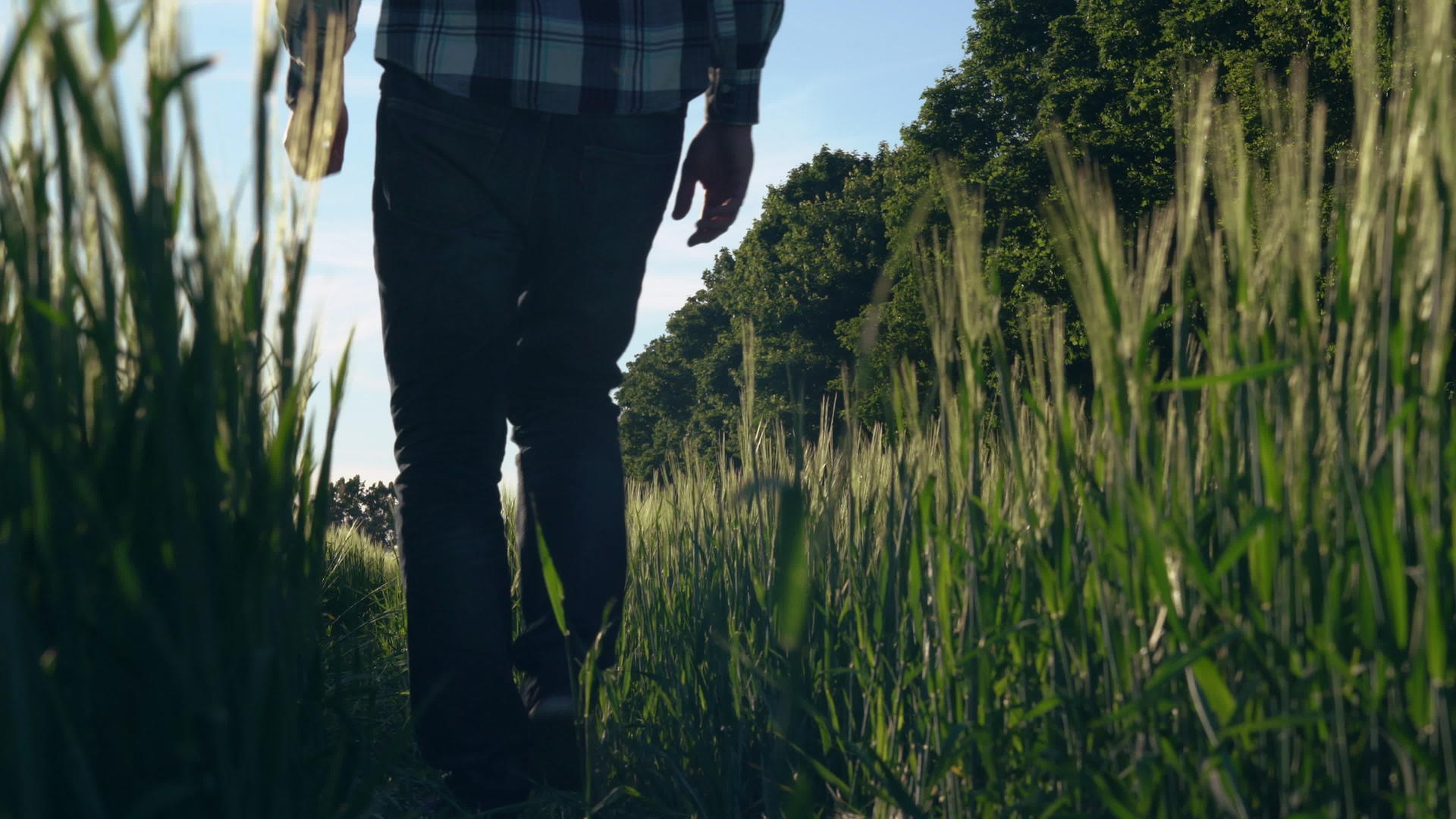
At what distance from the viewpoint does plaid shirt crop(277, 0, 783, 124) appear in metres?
2.11

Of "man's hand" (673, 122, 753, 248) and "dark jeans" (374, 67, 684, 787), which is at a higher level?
"man's hand" (673, 122, 753, 248)

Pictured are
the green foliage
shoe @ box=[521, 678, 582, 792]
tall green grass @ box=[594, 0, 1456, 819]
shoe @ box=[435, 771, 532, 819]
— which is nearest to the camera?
tall green grass @ box=[594, 0, 1456, 819]

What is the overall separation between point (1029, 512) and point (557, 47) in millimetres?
1364

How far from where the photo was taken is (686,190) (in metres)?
2.63

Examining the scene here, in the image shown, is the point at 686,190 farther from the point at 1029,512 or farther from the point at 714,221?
the point at 1029,512

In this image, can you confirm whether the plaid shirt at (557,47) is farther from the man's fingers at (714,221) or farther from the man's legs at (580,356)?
the man's fingers at (714,221)

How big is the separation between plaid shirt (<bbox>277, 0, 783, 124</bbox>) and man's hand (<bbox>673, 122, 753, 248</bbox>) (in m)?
0.13

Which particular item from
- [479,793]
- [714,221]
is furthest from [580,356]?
[479,793]

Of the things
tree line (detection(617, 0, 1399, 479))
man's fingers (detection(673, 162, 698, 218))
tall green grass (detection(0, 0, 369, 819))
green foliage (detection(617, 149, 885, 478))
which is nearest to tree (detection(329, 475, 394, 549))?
tree line (detection(617, 0, 1399, 479))

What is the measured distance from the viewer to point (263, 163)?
37.1 inches

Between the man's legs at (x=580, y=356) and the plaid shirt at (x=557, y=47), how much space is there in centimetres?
6

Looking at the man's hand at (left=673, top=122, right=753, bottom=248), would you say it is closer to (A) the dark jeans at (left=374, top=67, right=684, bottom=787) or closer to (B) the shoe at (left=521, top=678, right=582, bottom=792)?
(A) the dark jeans at (left=374, top=67, right=684, bottom=787)

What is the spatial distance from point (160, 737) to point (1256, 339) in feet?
3.17

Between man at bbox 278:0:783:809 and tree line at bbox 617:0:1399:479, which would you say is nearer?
man at bbox 278:0:783:809
